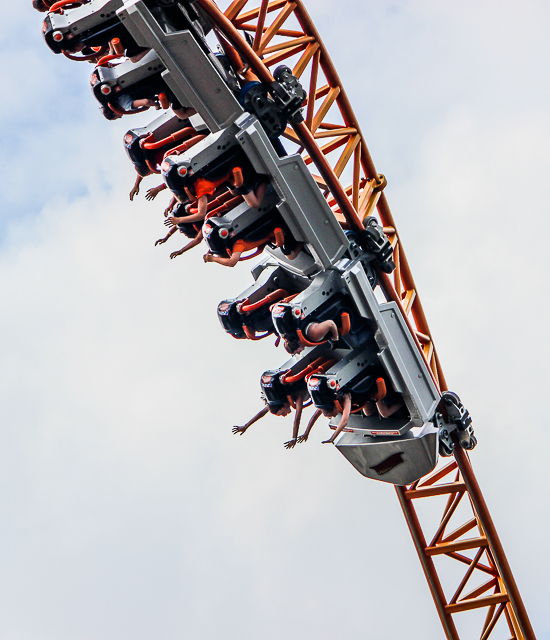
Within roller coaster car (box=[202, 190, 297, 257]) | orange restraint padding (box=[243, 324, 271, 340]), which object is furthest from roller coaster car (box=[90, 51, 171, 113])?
orange restraint padding (box=[243, 324, 271, 340])

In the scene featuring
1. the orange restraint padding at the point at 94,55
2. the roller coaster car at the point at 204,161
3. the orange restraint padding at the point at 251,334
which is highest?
the orange restraint padding at the point at 94,55

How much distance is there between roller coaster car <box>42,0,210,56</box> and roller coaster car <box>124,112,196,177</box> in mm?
974

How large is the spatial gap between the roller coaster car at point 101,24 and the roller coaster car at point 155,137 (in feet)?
3.20

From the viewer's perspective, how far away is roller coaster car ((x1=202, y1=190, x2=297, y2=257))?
9.59 metres

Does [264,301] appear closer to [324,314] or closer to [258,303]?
[258,303]

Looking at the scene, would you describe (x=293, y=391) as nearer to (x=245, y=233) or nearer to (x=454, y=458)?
(x=245, y=233)

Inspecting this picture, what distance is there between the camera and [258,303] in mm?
10438

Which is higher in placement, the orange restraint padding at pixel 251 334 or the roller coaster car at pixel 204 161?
the roller coaster car at pixel 204 161

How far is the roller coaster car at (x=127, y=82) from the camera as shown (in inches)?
360

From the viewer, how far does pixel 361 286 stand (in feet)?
33.0

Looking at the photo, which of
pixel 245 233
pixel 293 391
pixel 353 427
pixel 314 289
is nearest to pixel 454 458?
pixel 353 427

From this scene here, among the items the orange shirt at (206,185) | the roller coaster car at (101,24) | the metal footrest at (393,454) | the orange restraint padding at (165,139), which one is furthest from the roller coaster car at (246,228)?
the metal footrest at (393,454)

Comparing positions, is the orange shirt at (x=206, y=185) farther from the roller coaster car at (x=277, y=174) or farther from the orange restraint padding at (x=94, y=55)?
the orange restraint padding at (x=94, y=55)

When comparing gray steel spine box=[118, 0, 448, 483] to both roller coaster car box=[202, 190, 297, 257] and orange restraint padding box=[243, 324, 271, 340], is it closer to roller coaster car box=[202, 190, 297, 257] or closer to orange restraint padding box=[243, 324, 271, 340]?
roller coaster car box=[202, 190, 297, 257]
